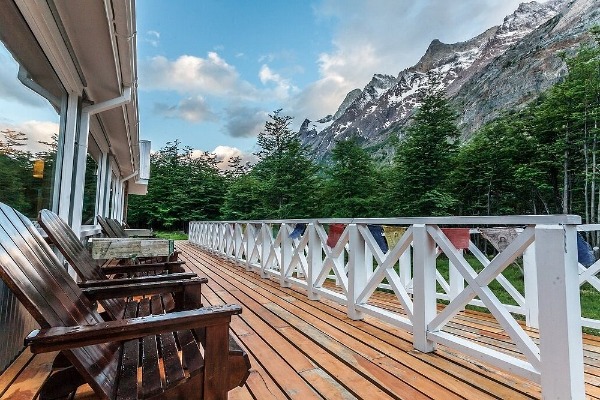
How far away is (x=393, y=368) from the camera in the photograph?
183 centimetres

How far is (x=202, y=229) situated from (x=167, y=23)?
6.12m

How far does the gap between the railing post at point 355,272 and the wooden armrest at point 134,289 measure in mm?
1623

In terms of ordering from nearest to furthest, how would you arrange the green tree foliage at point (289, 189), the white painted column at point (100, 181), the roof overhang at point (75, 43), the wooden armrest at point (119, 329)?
the wooden armrest at point (119, 329), the roof overhang at point (75, 43), the white painted column at point (100, 181), the green tree foliage at point (289, 189)

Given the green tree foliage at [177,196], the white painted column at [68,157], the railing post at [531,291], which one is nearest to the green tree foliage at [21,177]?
the white painted column at [68,157]

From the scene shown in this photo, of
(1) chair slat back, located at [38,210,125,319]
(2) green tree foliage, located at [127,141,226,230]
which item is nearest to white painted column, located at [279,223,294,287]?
(1) chair slat back, located at [38,210,125,319]

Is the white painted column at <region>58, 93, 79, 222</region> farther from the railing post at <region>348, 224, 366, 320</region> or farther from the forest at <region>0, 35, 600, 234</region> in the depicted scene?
the railing post at <region>348, 224, 366, 320</region>

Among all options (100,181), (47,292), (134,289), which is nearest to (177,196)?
(100,181)

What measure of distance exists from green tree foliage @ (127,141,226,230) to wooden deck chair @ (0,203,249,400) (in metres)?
25.8

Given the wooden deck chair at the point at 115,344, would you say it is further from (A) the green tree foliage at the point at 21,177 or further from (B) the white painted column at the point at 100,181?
(B) the white painted column at the point at 100,181

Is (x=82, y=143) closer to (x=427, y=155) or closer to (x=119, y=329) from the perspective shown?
(x=119, y=329)

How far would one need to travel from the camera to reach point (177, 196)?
84.8 ft

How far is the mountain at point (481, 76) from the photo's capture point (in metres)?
26.8

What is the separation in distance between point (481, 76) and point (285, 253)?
41956 millimetres

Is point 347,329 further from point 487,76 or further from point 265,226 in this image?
point 487,76
